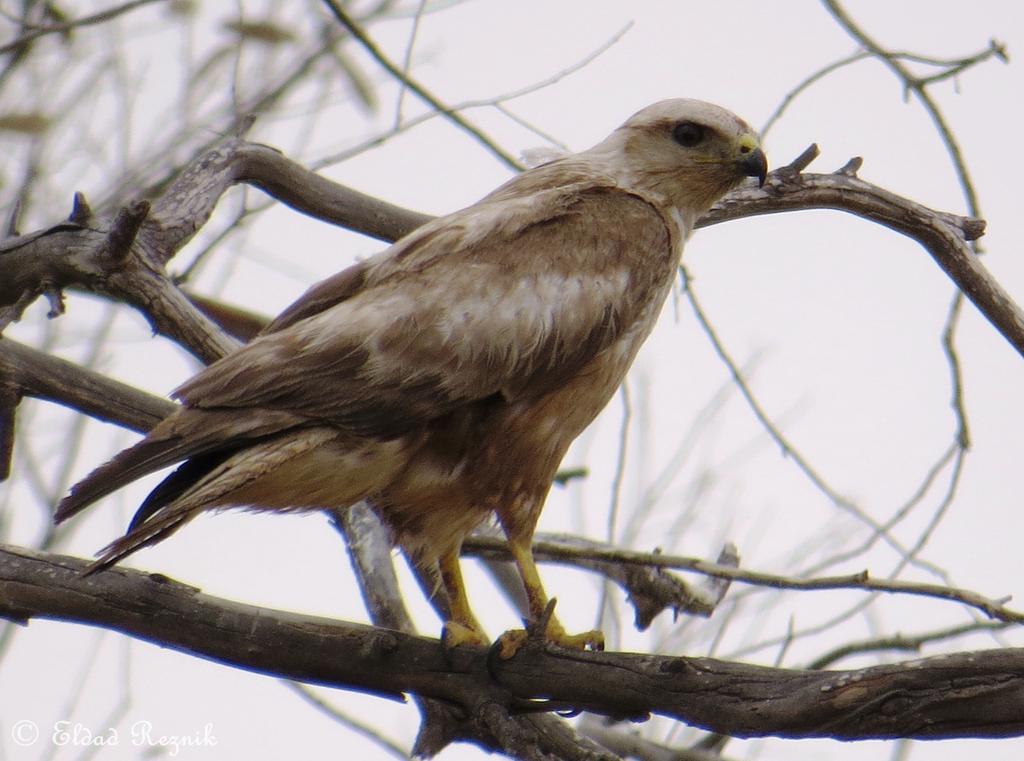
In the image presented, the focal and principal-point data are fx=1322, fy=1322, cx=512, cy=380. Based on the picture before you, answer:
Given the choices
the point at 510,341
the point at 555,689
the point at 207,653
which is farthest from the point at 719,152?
the point at 207,653

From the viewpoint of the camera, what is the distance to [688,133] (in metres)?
4.98

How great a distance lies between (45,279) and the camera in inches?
166

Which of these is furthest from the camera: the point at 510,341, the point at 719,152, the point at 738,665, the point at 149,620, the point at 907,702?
the point at 719,152

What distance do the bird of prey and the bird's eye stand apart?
0.73 ft

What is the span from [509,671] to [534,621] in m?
0.21

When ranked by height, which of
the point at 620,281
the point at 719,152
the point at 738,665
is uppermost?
the point at 719,152

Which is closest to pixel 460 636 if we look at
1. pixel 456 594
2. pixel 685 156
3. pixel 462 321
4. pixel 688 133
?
pixel 456 594

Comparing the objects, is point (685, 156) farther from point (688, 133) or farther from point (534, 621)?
point (534, 621)

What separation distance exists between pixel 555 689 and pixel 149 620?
3.46ft

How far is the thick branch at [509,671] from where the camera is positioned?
2.82m

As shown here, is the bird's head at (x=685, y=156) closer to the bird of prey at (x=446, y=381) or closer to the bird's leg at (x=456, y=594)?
the bird of prey at (x=446, y=381)

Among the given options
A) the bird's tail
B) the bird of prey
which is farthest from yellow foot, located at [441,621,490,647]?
the bird's tail

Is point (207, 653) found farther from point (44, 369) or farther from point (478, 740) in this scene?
point (44, 369)

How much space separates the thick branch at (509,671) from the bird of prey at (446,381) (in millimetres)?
248
